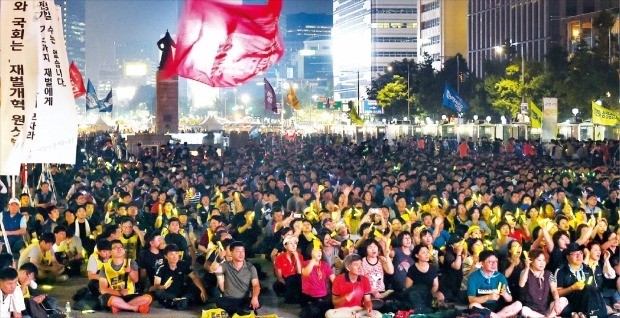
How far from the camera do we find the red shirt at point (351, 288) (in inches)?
487

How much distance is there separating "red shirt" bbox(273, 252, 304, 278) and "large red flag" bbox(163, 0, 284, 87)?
6437mm

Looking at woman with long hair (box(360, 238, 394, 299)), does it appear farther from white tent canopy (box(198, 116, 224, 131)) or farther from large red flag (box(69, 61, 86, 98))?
white tent canopy (box(198, 116, 224, 131))

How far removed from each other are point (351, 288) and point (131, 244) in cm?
391

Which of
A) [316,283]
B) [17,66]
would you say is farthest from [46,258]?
[316,283]

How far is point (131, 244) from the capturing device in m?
14.9

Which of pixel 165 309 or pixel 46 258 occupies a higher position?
pixel 46 258

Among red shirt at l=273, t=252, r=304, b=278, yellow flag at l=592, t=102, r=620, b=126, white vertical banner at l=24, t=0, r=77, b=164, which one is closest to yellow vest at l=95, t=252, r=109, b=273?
white vertical banner at l=24, t=0, r=77, b=164

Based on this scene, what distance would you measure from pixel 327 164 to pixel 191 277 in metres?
17.4

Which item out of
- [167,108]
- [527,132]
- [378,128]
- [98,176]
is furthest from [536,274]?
[378,128]

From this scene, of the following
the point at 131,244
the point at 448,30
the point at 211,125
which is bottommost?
the point at 131,244

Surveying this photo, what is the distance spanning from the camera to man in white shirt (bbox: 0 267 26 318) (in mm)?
10211

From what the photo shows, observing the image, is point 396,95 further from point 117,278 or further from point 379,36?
point 117,278

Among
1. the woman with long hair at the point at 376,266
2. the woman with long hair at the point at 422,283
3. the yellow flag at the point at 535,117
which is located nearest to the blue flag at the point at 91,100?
the yellow flag at the point at 535,117

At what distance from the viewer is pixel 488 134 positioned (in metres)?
55.6
